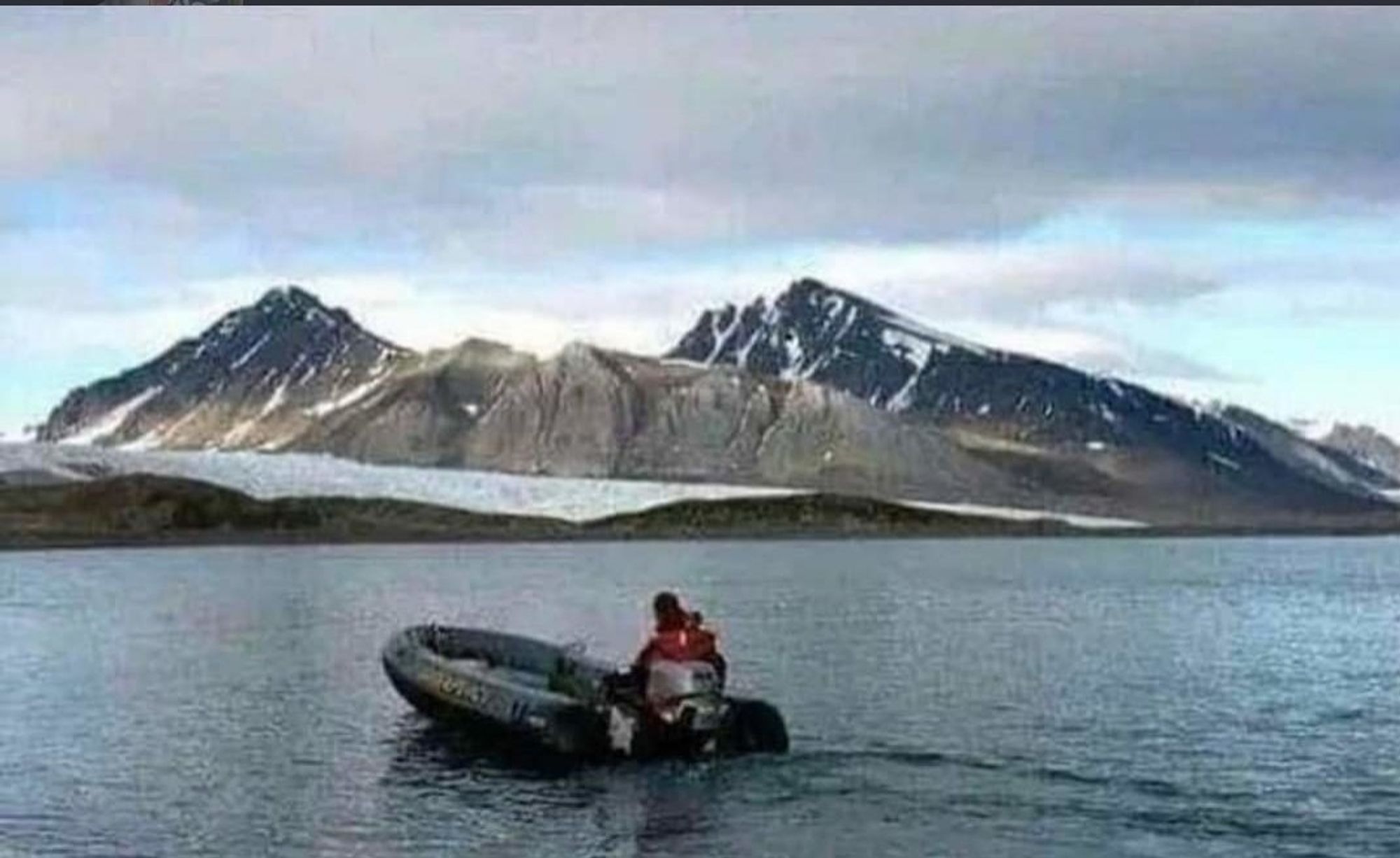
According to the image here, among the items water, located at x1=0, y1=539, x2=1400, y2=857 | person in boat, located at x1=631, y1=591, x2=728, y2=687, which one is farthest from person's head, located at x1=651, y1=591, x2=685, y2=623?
water, located at x1=0, y1=539, x2=1400, y2=857

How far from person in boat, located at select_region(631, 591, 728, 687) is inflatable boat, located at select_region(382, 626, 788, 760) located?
0.39 feet

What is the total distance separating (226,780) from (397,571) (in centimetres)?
9169

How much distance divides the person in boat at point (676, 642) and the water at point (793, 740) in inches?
57.2

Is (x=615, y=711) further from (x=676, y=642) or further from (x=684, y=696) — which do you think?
(x=676, y=642)

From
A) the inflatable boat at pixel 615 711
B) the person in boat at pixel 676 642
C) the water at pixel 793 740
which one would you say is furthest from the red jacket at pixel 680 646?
the water at pixel 793 740

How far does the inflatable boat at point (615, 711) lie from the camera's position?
31.5 meters

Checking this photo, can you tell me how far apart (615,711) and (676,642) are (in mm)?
1320

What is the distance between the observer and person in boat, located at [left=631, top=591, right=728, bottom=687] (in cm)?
3150

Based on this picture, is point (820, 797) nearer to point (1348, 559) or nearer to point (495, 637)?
point (495, 637)

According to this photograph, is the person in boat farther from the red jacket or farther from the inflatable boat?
the inflatable boat

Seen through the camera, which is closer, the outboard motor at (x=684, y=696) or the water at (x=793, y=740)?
the water at (x=793, y=740)

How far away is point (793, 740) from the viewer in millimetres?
36344

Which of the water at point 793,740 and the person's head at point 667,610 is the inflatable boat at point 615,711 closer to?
the water at point 793,740

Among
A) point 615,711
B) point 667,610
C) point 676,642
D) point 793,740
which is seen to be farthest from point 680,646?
point 793,740
